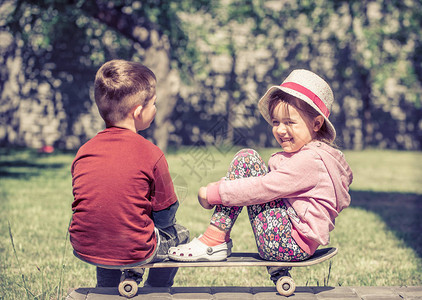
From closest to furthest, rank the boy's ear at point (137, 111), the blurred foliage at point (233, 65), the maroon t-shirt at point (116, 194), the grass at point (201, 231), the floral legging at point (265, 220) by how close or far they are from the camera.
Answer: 1. the maroon t-shirt at point (116, 194)
2. the boy's ear at point (137, 111)
3. the floral legging at point (265, 220)
4. the grass at point (201, 231)
5. the blurred foliage at point (233, 65)

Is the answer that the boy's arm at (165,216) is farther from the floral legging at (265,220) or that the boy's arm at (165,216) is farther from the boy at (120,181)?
the floral legging at (265,220)

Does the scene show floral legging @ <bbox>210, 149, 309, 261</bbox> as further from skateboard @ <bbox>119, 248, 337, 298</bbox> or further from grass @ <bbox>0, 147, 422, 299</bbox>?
grass @ <bbox>0, 147, 422, 299</bbox>

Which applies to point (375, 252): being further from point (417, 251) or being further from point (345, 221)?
point (345, 221)

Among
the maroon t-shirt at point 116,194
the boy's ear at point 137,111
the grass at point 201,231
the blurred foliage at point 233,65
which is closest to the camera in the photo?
the maroon t-shirt at point 116,194

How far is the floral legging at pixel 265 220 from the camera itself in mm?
2717

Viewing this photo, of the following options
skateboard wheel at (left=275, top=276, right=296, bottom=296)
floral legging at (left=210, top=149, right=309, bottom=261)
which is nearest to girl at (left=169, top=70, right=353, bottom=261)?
floral legging at (left=210, top=149, right=309, bottom=261)

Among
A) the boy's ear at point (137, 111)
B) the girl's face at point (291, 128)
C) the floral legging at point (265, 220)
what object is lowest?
the floral legging at point (265, 220)

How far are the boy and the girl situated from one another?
0.90ft

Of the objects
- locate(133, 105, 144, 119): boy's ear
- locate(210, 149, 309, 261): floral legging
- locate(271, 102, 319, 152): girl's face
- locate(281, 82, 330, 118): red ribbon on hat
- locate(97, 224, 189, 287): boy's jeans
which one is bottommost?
locate(97, 224, 189, 287): boy's jeans

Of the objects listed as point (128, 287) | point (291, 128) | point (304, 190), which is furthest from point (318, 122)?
point (128, 287)

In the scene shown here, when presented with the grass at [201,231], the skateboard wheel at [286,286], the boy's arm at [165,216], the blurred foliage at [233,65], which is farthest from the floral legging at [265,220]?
the blurred foliage at [233,65]

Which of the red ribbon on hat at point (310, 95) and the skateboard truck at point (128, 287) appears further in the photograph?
the red ribbon on hat at point (310, 95)

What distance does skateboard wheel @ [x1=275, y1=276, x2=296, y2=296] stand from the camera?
8.86 ft

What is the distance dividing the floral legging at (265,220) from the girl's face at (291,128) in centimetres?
20
